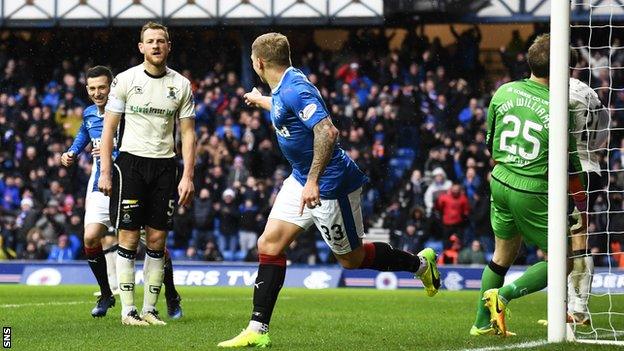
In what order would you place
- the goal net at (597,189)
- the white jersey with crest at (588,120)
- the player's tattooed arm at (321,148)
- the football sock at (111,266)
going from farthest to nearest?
the football sock at (111,266) → the white jersey with crest at (588,120) → the goal net at (597,189) → the player's tattooed arm at (321,148)

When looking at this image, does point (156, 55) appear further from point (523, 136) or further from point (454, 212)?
point (454, 212)

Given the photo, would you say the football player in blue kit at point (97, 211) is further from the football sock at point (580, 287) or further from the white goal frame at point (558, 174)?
the white goal frame at point (558, 174)

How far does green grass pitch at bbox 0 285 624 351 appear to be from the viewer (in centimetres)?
835

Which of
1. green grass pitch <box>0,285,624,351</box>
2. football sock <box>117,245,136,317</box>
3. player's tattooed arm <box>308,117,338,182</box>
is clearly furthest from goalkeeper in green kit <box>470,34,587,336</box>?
football sock <box>117,245,136,317</box>

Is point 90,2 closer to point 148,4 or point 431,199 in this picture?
point 148,4

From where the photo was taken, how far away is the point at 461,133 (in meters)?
24.4

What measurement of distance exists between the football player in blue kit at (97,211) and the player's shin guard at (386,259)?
8.84 feet

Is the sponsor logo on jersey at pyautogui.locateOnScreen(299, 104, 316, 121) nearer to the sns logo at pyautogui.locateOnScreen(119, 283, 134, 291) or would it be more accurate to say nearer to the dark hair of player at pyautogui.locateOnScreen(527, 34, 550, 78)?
the dark hair of player at pyautogui.locateOnScreen(527, 34, 550, 78)

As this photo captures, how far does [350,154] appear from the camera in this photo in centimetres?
2391

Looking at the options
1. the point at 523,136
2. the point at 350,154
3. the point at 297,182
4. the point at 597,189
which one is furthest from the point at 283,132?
the point at 350,154

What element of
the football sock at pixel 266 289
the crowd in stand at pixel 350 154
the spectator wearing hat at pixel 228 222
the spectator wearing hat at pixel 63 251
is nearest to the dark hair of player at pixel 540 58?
the football sock at pixel 266 289

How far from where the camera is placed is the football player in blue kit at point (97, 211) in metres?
11.1

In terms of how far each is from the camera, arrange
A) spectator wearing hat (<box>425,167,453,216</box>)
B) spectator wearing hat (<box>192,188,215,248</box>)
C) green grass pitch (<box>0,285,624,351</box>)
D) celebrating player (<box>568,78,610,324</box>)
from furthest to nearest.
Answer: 1. spectator wearing hat (<box>192,188,215,248</box>)
2. spectator wearing hat (<box>425,167,453,216</box>)
3. celebrating player (<box>568,78,610,324</box>)
4. green grass pitch (<box>0,285,624,351</box>)

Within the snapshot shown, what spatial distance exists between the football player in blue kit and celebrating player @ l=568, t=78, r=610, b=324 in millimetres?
3479
